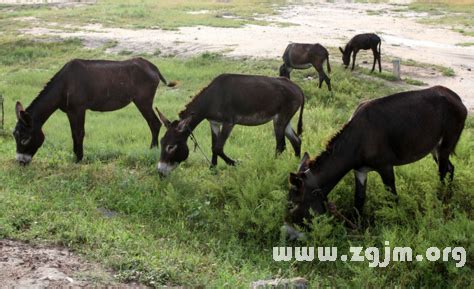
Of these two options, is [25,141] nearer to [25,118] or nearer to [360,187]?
[25,118]

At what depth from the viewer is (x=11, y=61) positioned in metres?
22.2

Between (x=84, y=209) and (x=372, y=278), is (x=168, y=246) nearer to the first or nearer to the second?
(x=84, y=209)

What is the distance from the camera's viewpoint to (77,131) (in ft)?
32.9

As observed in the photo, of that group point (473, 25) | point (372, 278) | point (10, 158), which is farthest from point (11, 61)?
point (473, 25)

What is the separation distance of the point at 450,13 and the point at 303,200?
1443 inches

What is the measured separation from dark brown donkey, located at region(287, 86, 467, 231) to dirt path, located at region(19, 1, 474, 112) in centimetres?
854

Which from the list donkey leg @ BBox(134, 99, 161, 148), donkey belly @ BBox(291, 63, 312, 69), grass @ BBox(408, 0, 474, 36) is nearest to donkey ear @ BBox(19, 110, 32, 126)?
donkey leg @ BBox(134, 99, 161, 148)

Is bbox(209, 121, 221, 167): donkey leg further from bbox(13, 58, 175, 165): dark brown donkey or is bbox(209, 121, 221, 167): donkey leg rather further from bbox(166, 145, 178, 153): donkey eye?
bbox(13, 58, 175, 165): dark brown donkey

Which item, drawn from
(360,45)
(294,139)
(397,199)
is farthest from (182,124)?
(360,45)

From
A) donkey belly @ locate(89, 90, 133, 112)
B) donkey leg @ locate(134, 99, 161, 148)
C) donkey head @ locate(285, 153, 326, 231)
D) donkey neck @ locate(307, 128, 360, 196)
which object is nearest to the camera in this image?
donkey head @ locate(285, 153, 326, 231)

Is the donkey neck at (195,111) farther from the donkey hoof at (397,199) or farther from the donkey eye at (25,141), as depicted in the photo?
the donkey hoof at (397,199)

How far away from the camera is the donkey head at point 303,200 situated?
267 inches

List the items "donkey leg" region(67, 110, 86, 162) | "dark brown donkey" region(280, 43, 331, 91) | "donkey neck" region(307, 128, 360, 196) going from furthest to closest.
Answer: "dark brown donkey" region(280, 43, 331, 91), "donkey leg" region(67, 110, 86, 162), "donkey neck" region(307, 128, 360, 196)

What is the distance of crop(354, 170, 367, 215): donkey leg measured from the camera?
7.17 meters
